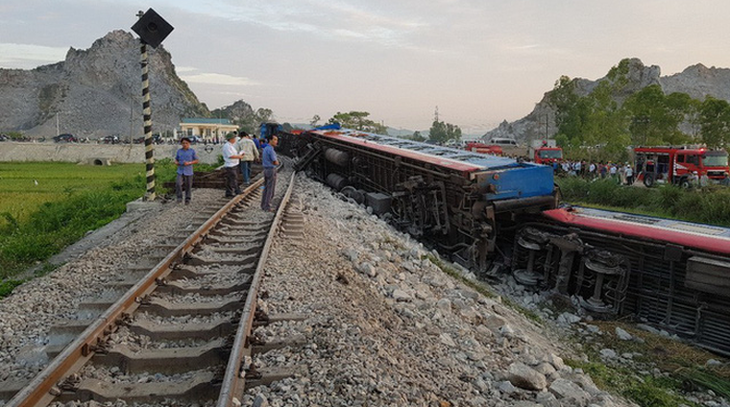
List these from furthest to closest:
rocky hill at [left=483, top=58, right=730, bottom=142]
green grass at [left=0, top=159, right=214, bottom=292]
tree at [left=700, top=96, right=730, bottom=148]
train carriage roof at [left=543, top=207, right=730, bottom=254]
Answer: rocky hill at [left=483, top=58, right=730, bottom=142] < tree at [left=700, top=96, right=730, bottom=148] < green grass at [left=0, top=159, right=214, bottom=292] < train carriage roof at [left=543, top=207, right=730, bottom=254]

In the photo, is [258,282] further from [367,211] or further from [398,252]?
[367,211]

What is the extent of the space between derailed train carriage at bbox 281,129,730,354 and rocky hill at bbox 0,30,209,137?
4552 inches

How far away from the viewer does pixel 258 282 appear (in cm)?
517

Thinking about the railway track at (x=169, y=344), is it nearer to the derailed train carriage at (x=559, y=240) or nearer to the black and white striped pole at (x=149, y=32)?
the derailed train carriage at (x=559, y=240)

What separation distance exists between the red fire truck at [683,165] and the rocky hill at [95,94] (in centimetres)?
10920

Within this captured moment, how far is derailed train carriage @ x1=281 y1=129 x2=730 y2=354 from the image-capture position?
7285 mm

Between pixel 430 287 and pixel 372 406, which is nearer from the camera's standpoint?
pixel 372 406

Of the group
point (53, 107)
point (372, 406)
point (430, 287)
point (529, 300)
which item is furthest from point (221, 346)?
point (53, 107)

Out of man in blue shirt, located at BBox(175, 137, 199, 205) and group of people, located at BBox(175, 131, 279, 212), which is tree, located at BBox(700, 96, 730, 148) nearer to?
group of people, located at BBox(175, 131, 279, 212)

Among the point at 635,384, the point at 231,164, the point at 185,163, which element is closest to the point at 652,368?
the point at 635,384

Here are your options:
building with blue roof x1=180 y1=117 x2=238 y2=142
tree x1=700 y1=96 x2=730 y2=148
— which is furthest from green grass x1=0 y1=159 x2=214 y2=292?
building with blue roof x1=180 y1=117 x2=238 y2=142

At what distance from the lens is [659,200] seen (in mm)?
19609

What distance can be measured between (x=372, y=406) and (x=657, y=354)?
5.05 metres

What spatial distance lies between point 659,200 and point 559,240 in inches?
525
